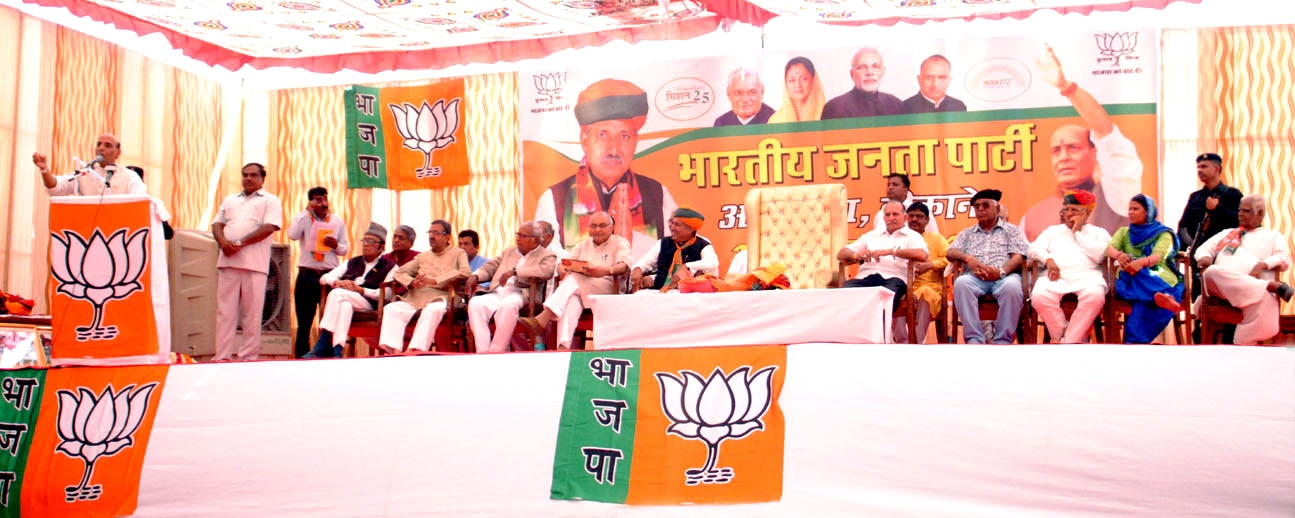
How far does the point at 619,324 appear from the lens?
5.48 meters

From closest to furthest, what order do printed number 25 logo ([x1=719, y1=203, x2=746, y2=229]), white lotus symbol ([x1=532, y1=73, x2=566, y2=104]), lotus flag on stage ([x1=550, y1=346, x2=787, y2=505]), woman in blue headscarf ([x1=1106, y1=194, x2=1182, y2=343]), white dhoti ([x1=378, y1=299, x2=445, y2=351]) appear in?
lotus flag on stage ([x1=550, y1=346, x2=787, y2=505]) < woman in blue headscarf ([x1=1106, y1=194, x2=1182, y2=343]) < white dhoti ([x1=378, y1=299, x2=445, y2=351]) < printed number 25 logo ([x1=719, y1=203, x2=746, y2=229]) < white lotus symbol ([x1=532, y1=73, x2=566, y2=104])

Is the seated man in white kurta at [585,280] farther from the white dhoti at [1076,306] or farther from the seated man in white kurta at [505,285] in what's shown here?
the white dhoti at [1076,306]

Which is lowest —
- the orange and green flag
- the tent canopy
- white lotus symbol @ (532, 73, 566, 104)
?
the orange and green flag

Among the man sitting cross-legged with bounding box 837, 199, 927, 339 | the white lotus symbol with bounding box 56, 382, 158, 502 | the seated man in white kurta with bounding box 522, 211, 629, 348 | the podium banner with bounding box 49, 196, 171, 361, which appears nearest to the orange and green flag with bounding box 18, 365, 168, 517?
the white lotus symbol with bounding box 56, 382, 158, 502

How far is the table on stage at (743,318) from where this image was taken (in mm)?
5133

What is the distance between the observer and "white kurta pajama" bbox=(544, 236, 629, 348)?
6.21 metres

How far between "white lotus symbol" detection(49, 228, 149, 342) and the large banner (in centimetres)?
421

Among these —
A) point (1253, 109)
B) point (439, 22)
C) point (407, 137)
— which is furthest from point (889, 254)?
point (407, 137)

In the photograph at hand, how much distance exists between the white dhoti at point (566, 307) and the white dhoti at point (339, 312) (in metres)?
1.30

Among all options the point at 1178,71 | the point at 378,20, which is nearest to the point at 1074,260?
the point at 1178,71

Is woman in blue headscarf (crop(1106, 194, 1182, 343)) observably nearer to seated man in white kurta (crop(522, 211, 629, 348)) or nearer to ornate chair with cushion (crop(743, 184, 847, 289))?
ornate chair with cushion (crop(743, 184, 847, 289))

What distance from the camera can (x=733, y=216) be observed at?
8344mm

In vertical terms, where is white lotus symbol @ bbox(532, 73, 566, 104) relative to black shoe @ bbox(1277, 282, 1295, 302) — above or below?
above

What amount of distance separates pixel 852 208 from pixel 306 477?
190 inches
